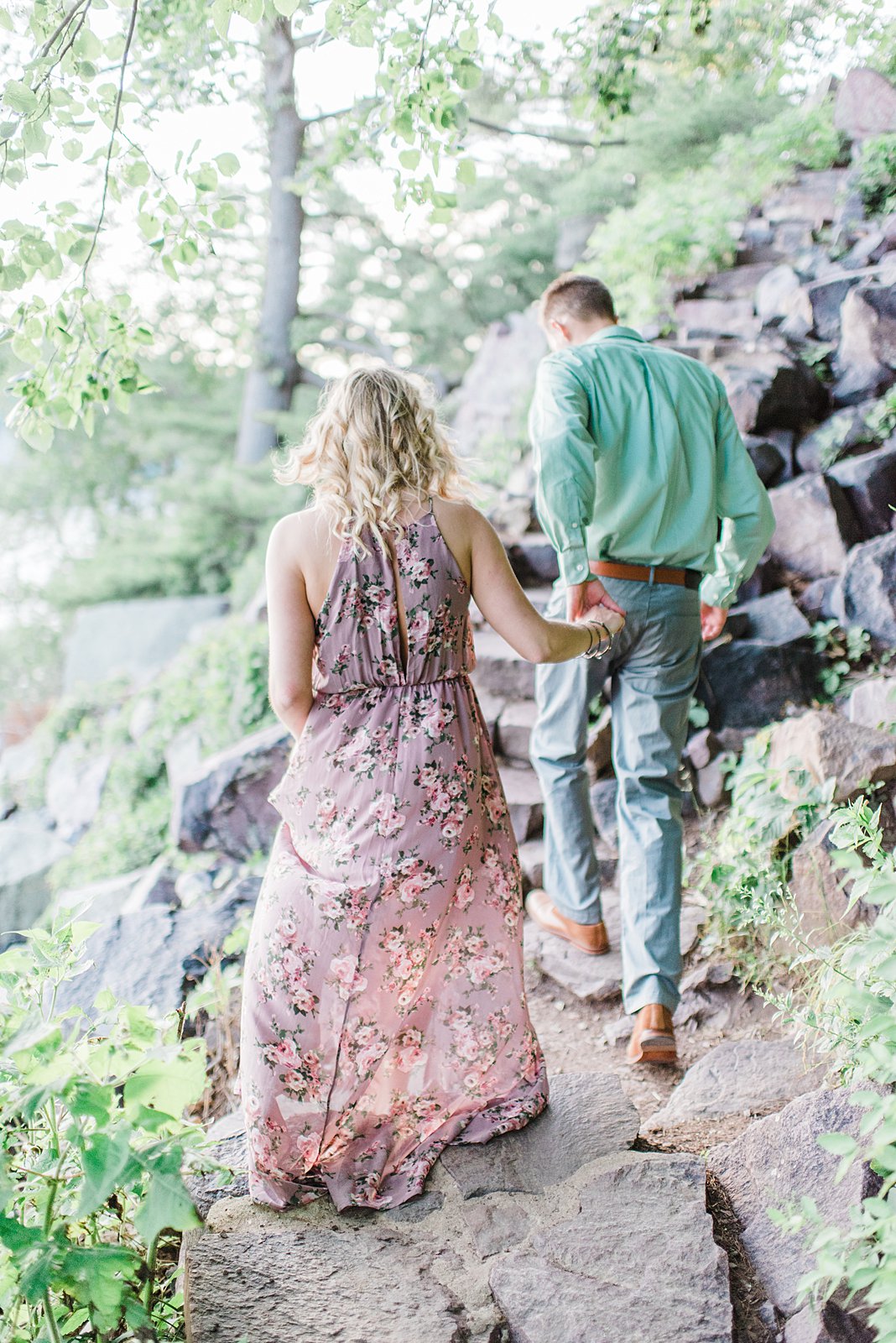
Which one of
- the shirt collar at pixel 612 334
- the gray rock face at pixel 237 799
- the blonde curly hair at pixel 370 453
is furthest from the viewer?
the gray rock face at pixel 237 799

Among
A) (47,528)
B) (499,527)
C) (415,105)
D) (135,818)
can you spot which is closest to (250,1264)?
(415,105)

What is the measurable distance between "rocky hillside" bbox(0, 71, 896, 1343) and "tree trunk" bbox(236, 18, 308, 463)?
3.46 metres

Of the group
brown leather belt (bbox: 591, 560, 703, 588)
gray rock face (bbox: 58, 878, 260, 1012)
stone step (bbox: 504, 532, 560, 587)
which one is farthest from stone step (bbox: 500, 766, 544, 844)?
stone step (bbox: 504, 532, 560, 587)

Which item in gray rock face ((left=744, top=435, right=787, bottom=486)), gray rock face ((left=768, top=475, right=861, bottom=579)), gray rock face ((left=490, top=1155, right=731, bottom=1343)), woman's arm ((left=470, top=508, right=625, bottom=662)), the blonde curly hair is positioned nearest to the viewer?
gray rock face ((left=490, top=1155, right=731, bottom=1343))

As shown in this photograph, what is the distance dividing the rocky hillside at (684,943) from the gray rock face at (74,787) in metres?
0.05

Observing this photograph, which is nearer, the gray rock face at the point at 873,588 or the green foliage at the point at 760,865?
the green foliage at the point at 760,865

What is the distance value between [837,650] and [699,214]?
4.65m

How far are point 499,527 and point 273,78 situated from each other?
640 centimetres

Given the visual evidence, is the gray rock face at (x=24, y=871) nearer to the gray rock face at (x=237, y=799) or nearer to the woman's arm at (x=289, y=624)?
the gray rock face at (x=237, y=799)

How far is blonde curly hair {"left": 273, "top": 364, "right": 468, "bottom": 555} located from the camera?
7.06ft

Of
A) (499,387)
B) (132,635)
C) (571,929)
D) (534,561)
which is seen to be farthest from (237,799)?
(132,635)

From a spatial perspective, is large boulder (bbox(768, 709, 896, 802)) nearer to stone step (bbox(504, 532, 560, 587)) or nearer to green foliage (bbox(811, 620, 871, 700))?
green foliage (bbox(811, 620, 871, 700))

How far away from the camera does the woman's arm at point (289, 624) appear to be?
2.19 meters

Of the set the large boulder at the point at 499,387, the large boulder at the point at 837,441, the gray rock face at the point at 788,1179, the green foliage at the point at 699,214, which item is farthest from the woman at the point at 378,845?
the large boulder at the point at 499,387
